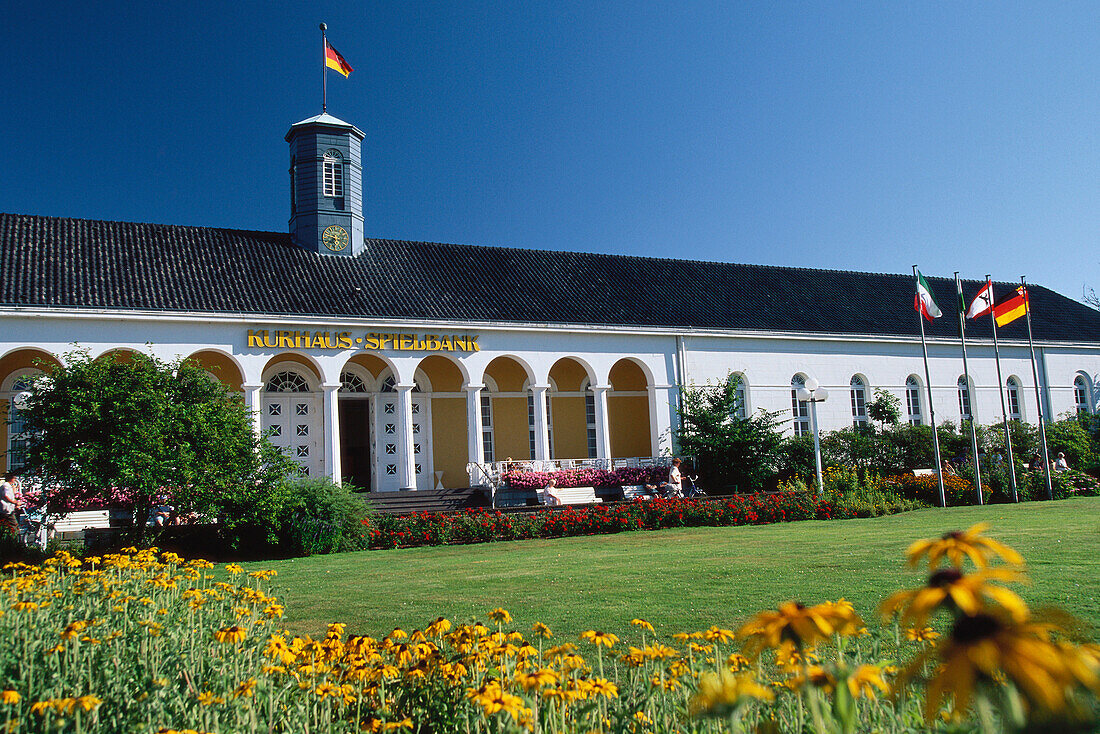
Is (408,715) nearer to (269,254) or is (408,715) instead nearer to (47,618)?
(47,618)

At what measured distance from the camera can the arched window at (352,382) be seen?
26.8 m

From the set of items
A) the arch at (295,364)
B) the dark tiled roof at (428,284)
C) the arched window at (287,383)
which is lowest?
the arched window at (287,383)

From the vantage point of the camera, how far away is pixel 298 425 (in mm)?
25766

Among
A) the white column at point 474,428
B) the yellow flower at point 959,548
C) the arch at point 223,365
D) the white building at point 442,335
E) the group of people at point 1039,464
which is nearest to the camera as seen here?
the yellow flower at point 959,548

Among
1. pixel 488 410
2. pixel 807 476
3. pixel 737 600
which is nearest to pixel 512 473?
pixel 488 410

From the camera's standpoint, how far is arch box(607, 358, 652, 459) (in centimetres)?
3052

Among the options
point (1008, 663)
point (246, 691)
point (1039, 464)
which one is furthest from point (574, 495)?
point (1008, 663)

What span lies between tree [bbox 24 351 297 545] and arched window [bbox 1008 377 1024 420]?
3041cm

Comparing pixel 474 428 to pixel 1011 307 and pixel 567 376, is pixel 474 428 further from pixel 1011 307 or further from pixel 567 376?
pixel 1011 307

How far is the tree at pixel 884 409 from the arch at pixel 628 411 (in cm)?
867

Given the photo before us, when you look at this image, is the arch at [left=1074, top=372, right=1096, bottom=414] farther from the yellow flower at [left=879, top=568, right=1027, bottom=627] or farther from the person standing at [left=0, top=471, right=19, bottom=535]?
the yellow flower at [left=879, top=568, right=1027, bottom=627]

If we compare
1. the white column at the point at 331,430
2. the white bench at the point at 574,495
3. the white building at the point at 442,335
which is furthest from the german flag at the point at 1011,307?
the white column at the point at 331,430

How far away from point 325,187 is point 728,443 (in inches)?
598

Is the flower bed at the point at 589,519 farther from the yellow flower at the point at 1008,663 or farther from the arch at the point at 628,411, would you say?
the yellow flower at the point at 1008,663
